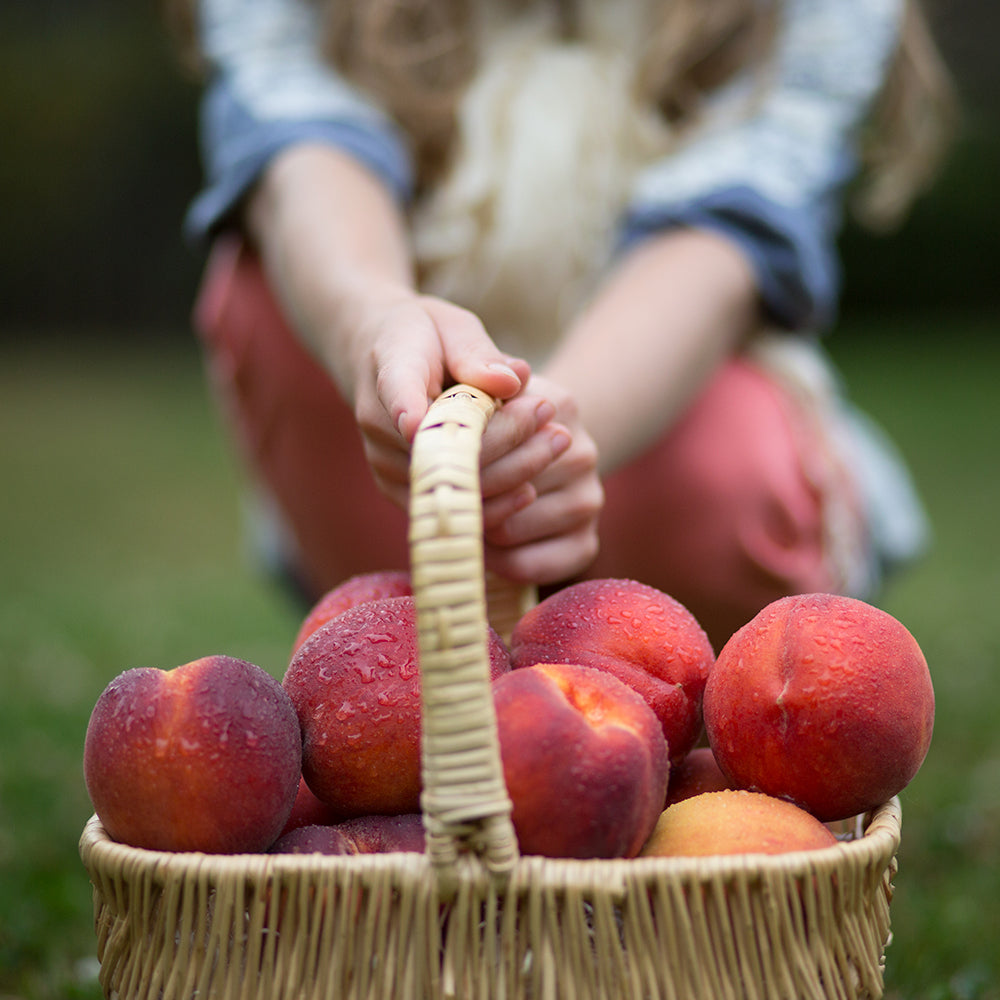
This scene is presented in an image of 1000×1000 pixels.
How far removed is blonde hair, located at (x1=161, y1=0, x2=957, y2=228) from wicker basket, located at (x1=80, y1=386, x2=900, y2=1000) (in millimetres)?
1241

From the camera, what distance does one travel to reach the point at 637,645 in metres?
0.98

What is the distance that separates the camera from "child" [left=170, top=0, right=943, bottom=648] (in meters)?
1.62

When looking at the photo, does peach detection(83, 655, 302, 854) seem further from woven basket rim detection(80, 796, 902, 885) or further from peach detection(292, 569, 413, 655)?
peach detection(292, 569, 413, 655)

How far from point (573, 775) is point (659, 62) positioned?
139 centimetres

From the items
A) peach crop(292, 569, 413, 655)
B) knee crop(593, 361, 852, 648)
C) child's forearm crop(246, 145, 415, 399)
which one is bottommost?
knee crop(593, 361, 852, 648)

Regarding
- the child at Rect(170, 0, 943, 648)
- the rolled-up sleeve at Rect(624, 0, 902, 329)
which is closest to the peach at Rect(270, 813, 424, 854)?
the child at Rect(170, 0, 943, 648)

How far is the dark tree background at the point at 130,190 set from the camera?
10.6 metres

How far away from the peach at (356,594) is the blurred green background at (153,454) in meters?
0.52

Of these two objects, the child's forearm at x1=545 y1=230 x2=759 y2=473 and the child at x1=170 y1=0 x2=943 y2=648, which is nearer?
the child's forearm at x1=545 y1=230 x2=759 y2=473

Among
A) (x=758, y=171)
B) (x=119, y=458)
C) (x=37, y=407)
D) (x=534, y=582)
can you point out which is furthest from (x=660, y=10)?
(x=37, y=407)

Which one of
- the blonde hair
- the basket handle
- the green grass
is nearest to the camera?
the basket handle

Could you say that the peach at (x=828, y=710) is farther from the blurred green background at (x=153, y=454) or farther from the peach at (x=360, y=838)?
the blurred green background at (x=153, y=454)

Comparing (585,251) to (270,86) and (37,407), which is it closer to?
(270,86)

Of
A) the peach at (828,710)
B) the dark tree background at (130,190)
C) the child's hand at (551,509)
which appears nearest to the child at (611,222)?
the child's hand at (551,509)
